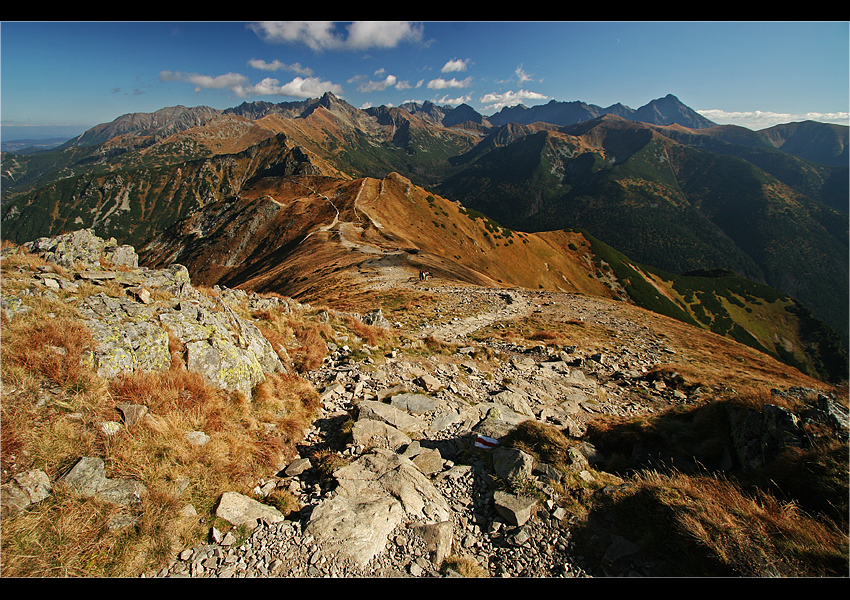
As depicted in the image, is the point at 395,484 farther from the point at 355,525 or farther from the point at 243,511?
the point at 243,511

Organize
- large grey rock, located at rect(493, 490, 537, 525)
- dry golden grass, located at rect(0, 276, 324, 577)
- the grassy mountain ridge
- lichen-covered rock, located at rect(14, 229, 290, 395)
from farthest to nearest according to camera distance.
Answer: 1. the grassy mountain ridge
2. lichen-covered rock, located at rect(14, 229, 290, 395)
3. large grey rock, located at rect(493, 490, 537, 525)
4. dry golden grass, located at rect(0, 276, 324, 577)

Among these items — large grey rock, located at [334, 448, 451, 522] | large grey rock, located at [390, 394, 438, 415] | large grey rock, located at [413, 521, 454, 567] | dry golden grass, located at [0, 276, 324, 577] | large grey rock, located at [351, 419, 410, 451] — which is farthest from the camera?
large grey rock, located at [390, 394, 438, 415]

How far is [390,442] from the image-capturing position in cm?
830

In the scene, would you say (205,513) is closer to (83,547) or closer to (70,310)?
(83,547)

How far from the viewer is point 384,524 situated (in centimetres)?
555

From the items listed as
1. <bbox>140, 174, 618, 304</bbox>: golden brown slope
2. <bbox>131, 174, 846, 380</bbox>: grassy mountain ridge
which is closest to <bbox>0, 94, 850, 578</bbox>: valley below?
<bbox>131, 174, 846, 380</bbox>: grassy mountain ridge

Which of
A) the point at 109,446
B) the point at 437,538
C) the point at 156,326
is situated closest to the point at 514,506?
the point at 437,538

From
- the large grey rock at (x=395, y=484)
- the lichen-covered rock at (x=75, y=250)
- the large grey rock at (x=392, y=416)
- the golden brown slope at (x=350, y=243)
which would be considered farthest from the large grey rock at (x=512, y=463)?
the golden brown slope at (x=350, y=243)

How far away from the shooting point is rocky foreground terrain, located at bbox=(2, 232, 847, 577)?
5.05 meters

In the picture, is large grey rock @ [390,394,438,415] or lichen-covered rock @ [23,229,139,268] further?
large grey rock @ [390,394,438,415]

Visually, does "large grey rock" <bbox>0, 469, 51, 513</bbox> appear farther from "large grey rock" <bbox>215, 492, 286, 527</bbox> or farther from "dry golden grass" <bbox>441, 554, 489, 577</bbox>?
"dry golden grass" <bbox>441, 554, 489, 577</bbox>

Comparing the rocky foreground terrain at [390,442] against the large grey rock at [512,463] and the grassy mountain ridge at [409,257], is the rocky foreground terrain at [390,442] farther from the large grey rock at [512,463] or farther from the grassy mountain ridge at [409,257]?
the grassy mountain ridge at [409,257]
